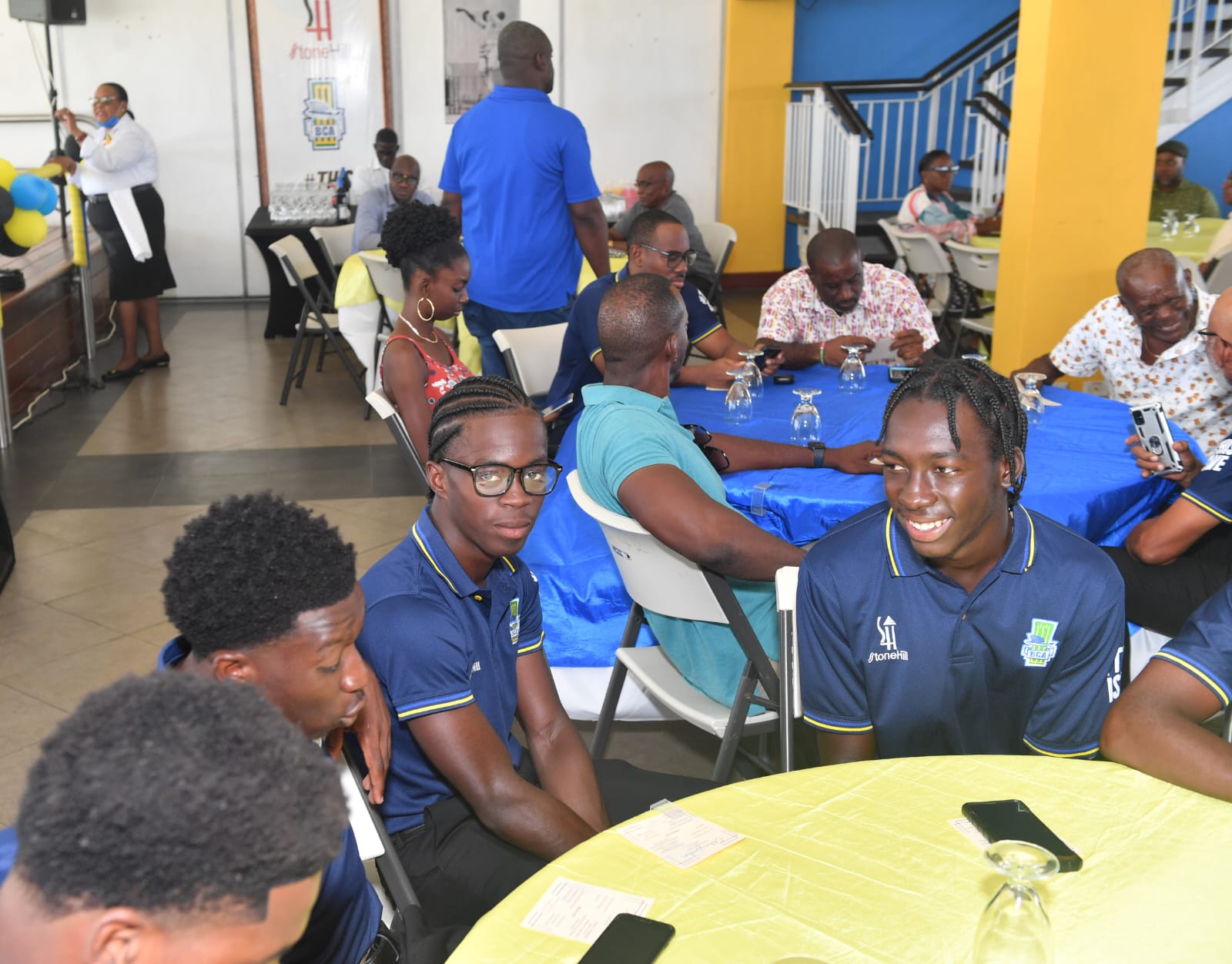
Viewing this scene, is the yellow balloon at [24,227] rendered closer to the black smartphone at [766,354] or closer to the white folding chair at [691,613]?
the black smartphone at [766,354]

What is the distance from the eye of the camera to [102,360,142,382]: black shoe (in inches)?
299

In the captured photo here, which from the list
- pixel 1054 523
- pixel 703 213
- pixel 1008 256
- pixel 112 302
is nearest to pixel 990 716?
pixel 1054 523

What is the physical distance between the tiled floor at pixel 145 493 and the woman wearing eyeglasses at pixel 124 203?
53cm

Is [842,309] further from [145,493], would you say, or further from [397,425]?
[145,493]

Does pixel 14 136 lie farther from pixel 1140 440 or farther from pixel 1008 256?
pixel 1140 440

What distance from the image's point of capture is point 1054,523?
1.93 m

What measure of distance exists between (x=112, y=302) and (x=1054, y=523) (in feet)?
28.4

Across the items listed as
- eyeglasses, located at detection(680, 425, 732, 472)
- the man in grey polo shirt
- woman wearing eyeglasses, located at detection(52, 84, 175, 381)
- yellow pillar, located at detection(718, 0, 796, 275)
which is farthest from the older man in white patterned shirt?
yellow pillar, located at detection(718, 0, 796, 275)

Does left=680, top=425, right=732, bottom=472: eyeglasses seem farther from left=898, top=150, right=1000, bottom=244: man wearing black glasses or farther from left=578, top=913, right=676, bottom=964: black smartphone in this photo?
left=898, top=150, right=1000, bottom=244: man wearing black glasses

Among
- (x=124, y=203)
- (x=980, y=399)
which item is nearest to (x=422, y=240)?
(x=980, y=399)

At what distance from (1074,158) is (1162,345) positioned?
4.80 feet

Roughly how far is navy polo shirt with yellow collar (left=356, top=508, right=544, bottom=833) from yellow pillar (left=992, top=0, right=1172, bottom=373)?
11.6 ft

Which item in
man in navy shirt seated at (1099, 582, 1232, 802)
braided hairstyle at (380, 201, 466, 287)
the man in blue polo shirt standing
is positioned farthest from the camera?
the man in blue polo shirt standing

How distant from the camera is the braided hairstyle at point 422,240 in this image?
366 centimetres
